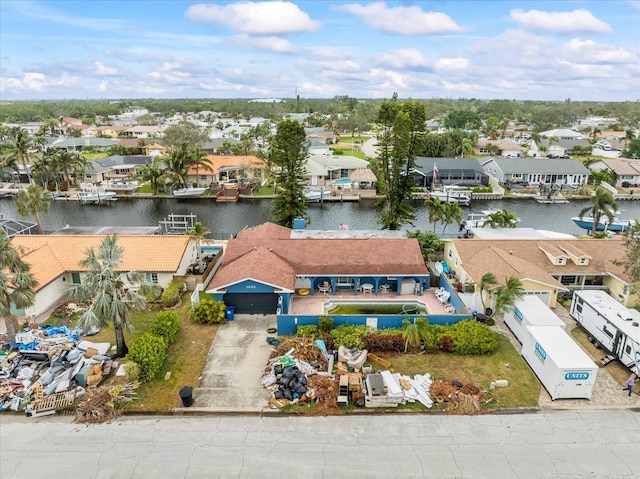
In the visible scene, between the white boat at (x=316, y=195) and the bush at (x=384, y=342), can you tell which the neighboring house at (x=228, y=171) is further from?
the bush at (x=384, y=342)

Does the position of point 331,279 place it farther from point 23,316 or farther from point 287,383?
point 23,316

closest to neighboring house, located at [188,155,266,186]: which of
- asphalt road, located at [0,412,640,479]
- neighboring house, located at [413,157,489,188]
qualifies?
neighboring house, located at [413,157,489,188]

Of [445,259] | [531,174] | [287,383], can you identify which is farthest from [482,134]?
[287,383]

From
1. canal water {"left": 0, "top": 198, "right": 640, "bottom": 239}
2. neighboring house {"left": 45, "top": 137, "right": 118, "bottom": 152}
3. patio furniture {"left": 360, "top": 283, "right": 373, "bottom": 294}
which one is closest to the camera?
patio furniture {"left": 360, "top": 283, "right": 373, "bottom": 294}

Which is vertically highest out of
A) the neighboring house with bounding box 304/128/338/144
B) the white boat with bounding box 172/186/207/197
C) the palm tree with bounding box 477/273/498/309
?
the neighboring house with bounding box 304/128/338/144

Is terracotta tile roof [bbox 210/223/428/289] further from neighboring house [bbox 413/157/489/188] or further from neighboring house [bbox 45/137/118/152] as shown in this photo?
neighboring house [bbox 45/137/118/152]
